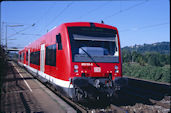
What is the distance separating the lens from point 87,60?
24.4 feet

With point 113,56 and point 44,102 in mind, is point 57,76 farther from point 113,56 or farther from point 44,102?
point 113,56

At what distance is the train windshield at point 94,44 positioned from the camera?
7.48 m

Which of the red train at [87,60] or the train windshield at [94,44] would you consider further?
the train windshield at [94,44]

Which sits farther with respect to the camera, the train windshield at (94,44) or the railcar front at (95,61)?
the train windshield at (94,44)

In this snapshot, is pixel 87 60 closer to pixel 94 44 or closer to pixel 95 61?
pixel 95 61

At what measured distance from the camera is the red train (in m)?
7.12

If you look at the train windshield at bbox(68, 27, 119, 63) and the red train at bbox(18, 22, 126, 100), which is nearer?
the red train at bbox(18, 22, 126, 100)

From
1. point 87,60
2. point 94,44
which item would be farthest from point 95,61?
point 94,44

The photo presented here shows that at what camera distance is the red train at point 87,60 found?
712 cm

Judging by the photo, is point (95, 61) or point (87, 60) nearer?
point (87, 60)

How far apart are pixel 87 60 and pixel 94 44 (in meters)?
0.87

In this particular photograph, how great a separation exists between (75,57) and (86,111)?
1962mm

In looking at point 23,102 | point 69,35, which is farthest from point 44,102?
point 69,35

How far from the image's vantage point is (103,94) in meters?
7.54
